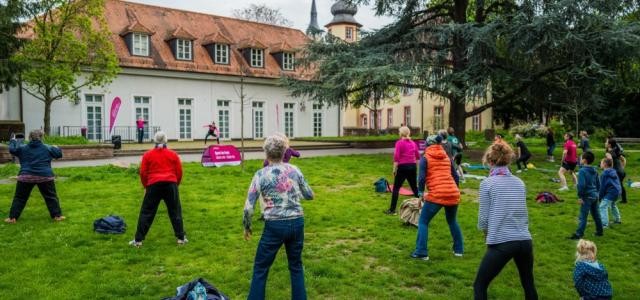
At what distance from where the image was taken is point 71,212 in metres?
10.3

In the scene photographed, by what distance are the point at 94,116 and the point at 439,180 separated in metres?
26.1

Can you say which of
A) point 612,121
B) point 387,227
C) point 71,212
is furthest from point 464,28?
point 612,121

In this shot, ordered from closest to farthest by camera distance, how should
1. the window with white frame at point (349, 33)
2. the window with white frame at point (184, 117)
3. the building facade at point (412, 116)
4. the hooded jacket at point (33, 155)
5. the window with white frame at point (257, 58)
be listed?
the hooded jacket at point (33, 155)
the window with white frame at point (184, 117)
the window with white frame at point (257, 58)
the building facade at point (412, 116)
the window with white frame at point (349, 33)

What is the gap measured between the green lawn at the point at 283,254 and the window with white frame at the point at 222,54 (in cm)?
2210

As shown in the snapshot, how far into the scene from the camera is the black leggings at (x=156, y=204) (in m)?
7.54

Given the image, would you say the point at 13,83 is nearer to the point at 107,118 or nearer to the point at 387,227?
the point at 107,118

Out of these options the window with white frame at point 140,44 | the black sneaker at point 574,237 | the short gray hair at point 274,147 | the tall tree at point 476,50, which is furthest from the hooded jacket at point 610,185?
the window with white frame at point 140,44

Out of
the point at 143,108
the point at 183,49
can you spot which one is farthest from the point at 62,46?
the point at 183,49

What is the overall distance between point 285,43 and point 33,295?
108 ft

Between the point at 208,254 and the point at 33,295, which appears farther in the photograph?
the point at 208,254

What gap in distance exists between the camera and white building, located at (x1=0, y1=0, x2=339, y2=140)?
2861 centimetres

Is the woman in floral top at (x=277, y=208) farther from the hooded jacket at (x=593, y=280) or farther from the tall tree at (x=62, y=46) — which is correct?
the tall tree at (x=62, y=46)

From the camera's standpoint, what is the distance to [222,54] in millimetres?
33688

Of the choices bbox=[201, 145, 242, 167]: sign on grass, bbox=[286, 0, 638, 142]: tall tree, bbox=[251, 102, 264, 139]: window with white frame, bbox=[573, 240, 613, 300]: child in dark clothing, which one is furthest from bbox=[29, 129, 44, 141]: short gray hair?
bbox=[251, 102, 264, 139]: window with white frame
